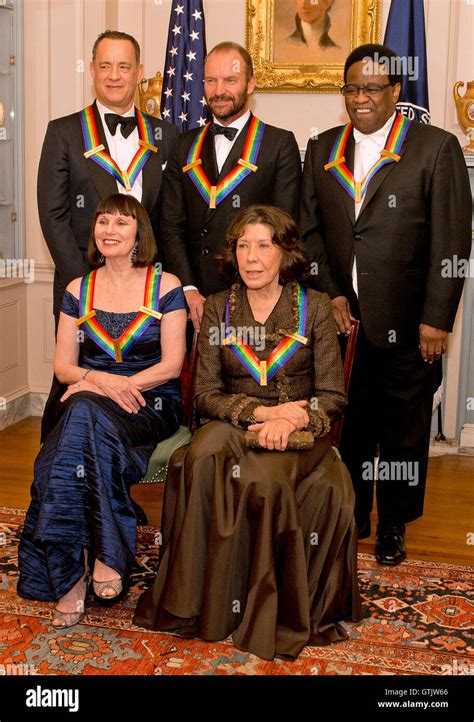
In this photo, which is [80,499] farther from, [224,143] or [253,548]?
[224,143]

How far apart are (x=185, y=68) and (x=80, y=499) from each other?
9.70ft

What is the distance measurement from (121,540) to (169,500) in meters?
0.21

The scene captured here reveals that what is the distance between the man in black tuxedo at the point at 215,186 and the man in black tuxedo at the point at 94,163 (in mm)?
156

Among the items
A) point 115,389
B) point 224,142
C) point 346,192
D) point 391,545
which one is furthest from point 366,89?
point 391,545

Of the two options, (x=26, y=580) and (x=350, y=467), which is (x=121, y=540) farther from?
(x=350, y=467)

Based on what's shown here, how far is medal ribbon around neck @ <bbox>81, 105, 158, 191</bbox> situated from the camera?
4.01 metres

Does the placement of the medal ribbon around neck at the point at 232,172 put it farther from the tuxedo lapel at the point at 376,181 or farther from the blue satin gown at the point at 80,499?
the blue satin gown at the point at 80,499

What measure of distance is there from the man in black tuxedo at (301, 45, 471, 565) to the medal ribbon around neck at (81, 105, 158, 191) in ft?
2.33

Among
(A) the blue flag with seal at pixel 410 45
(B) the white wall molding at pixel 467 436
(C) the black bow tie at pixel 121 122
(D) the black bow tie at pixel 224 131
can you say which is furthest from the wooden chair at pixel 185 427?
(B) the white wall molding at pixel 467 436

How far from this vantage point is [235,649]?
121 inches

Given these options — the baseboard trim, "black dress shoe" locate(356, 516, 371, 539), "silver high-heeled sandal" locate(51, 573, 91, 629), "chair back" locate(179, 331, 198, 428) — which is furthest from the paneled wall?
"silver high-heeled sandal" locate(51, 573, 91, 629)

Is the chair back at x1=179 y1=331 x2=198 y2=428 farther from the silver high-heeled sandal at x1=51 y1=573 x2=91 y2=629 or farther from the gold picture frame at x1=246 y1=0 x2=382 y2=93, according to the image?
the gold picture frame at x1=246 y1=0 x2=382 y2=93
